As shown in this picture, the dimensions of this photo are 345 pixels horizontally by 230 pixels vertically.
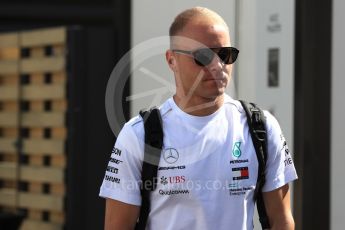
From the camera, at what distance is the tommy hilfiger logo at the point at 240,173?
2.30 metres

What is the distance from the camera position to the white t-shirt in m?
2.27

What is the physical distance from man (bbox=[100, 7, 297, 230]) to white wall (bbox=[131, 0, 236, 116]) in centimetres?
203

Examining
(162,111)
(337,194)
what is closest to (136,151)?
(162,111)

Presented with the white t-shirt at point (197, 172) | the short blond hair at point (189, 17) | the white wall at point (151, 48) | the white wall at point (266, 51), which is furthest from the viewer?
the white wall at point (151, 48)

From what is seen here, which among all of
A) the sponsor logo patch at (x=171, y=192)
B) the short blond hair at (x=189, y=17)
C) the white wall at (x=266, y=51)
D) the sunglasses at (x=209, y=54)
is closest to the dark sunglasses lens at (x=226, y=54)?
the sunglasses at (x=209, y=54)

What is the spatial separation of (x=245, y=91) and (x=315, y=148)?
574 mm

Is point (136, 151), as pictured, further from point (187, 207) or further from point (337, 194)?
point (337, 194)

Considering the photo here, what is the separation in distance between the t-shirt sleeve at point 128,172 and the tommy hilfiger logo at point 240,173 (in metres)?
0.31

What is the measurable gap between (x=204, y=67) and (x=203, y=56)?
0.13 feet

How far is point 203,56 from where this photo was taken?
2336 millimetres

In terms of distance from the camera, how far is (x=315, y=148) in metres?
4.35

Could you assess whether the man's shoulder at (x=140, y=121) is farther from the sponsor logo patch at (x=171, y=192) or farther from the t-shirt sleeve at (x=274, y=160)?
the t-shirt sleeve at (x=274, y=160)

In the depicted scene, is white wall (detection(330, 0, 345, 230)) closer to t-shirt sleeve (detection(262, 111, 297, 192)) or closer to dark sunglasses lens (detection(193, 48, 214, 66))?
t-shirt sleeve (detection(262, 111, 297, 192))

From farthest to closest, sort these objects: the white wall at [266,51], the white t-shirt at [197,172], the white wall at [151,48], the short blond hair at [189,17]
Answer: the white wall at [151,48] < the white wall at [266,51] < the short blond hair at [189,17] < the white t-shirt at [197,172]
